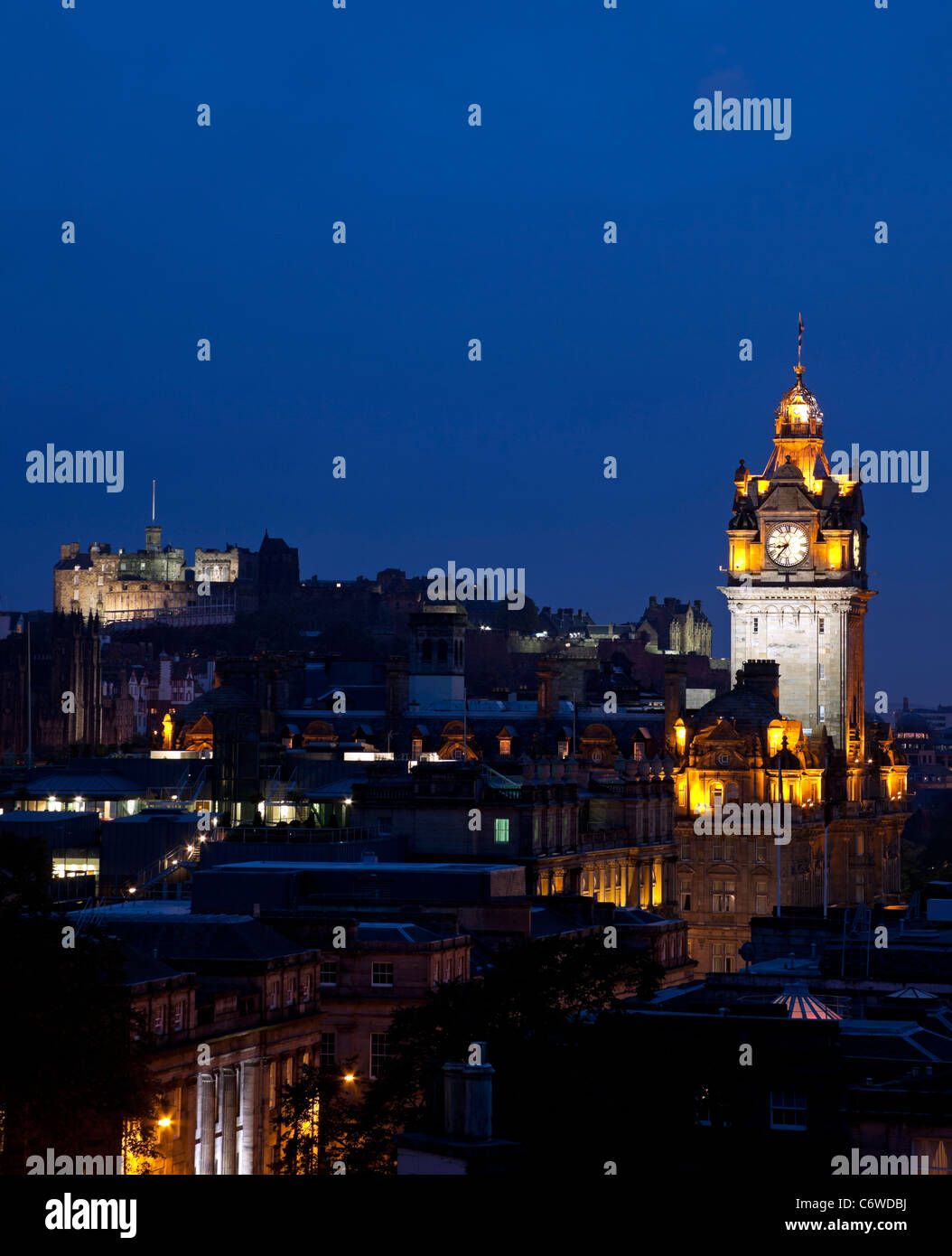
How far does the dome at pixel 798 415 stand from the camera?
16327 cm

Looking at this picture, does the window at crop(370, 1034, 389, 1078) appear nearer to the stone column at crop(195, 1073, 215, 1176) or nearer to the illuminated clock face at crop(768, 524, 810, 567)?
the stone column at crop(195, 1073, 215, 1176)

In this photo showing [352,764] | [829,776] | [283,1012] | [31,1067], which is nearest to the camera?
[31,1067]

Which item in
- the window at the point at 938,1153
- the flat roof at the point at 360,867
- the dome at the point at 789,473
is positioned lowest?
the window at the point at 938,1153

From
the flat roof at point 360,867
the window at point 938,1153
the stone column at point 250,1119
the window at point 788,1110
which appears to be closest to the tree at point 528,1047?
the window at point 788,1110

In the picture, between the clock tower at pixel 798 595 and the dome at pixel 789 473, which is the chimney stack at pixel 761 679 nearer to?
the clock tower at pixel 798 595

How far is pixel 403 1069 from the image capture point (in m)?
53.6

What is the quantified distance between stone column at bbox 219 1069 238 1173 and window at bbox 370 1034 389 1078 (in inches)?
297

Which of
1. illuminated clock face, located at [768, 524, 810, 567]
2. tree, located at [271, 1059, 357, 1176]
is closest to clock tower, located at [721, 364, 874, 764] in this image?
illuminated clock face, located at [768, 524, 810, 567]

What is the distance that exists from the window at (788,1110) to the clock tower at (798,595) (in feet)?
346

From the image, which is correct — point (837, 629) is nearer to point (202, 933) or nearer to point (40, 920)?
point (202, 933)

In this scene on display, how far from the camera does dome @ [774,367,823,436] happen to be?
16327 cm

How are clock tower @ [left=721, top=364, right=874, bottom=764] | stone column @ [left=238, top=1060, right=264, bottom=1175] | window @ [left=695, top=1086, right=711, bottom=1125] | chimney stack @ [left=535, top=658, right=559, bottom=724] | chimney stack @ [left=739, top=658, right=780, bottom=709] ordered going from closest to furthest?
1. window @ [left=695, top=1086, right=711, bottom=1125]
2. stone column @ [left=238, top=1060, right=264, bottom=1175]
3. chimney stack @ [left=739, top=658, right=780, bottom=709]
4. chimney stack @ [left=535, top=658, right=559, bottom=724]
5. clock tower @ [left=721, top=364, right=874, bottom=764]
